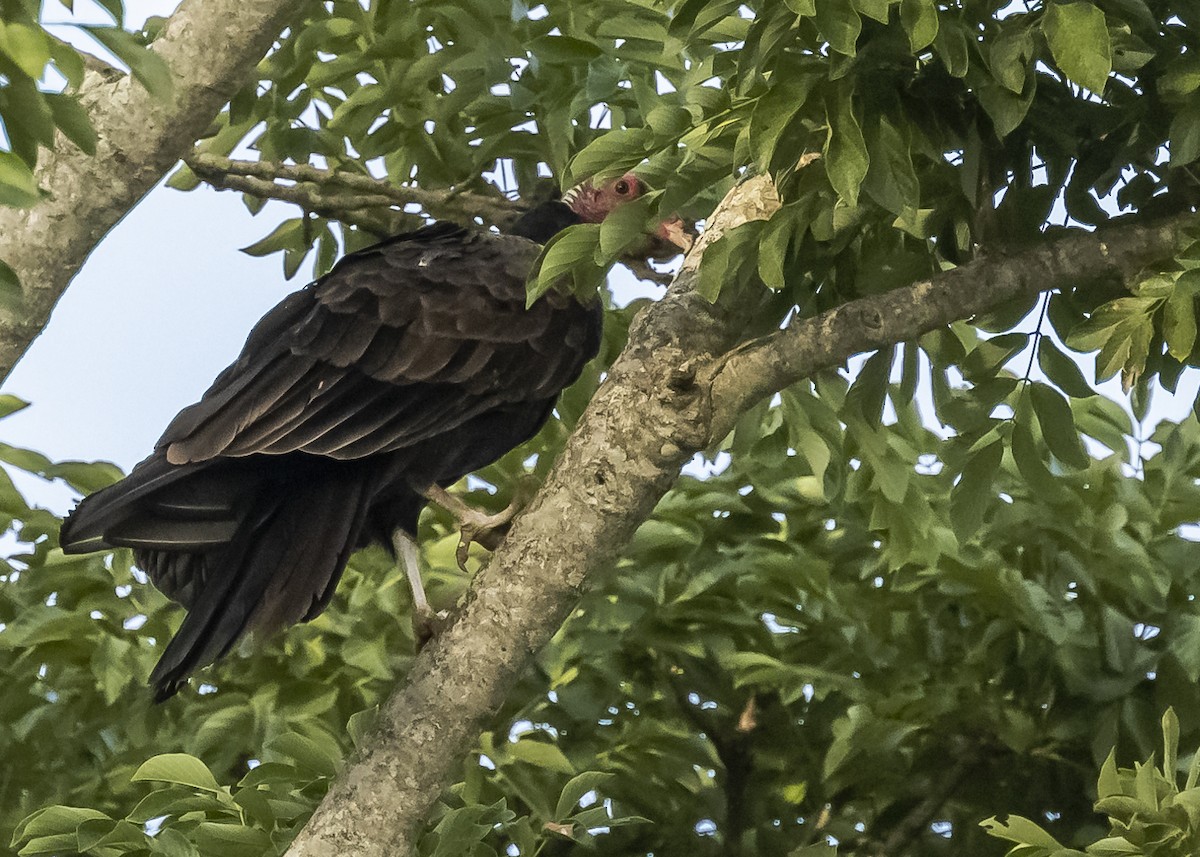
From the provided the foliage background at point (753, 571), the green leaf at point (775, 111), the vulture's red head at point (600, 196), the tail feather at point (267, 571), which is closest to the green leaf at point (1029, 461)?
the foliage background at point (753, 571)

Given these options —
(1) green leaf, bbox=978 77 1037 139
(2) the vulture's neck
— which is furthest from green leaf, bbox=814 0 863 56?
(2) the vulture's neck

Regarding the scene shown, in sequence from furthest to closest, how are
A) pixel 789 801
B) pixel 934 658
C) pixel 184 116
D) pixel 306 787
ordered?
1. pixel 789 801
2. pixel 934 658
3. pixel 306 787
4. pixel 184 116

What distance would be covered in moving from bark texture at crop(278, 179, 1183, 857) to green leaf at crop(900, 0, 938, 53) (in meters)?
0.59

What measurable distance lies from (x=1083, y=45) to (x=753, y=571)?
1.42 metres

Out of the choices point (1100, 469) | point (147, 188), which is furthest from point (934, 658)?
point (147, 188)

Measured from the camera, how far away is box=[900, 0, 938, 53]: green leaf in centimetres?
153

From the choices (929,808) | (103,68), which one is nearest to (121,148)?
(103,68)

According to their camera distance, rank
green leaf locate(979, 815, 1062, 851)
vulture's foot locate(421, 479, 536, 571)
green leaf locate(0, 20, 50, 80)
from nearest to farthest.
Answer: green leaf locate(0, 20, 50, 80)
green leaf locate(979, 815, 1062, 851)
vulture's foot locate(421, 479, 536, 571)

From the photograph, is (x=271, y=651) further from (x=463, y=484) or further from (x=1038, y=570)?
(x=1038, y=570)

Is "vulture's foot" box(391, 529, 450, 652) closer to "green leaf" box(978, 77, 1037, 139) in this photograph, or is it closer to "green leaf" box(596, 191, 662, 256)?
"green leaf" box(596, 191, 662, 256)

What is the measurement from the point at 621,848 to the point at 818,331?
1.40 meters

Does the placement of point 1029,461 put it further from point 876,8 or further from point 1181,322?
point 876,8

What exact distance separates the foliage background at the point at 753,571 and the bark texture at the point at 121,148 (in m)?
0.57

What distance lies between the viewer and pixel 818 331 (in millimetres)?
2082
